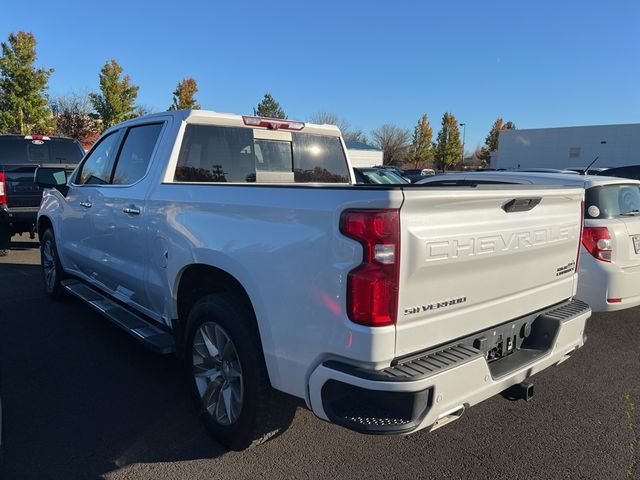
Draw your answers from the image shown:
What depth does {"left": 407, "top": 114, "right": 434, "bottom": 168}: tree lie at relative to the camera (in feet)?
230

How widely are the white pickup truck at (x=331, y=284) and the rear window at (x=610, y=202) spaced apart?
5.79ft

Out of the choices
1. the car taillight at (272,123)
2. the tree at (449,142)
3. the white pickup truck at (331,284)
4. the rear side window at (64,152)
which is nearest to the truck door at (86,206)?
the white pickup truck at (331,284)

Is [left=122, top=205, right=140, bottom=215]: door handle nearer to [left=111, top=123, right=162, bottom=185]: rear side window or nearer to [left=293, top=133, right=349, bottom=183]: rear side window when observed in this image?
[left=111, top=123, right=162, bottom=185]: rear side window

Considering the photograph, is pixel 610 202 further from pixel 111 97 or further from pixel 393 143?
pixel 393 143

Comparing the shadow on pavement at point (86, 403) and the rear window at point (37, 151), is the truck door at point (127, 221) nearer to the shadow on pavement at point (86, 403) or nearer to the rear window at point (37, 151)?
the shadow on pavement at point (86, 403)

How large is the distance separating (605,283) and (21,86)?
2991 cm

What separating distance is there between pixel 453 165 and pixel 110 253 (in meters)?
69.8

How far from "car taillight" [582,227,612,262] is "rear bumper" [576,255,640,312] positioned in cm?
5

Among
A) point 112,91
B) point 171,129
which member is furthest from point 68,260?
point 112,91

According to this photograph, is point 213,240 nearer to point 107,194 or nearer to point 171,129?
point 171,129

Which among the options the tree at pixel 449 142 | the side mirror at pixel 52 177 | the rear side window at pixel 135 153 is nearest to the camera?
the rear side window at pixel 135 153

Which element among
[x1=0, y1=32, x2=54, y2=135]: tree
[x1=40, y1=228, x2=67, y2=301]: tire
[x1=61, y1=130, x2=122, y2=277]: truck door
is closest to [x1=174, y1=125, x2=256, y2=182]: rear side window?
[x1=61, y1=130, x2=122, y2=277]: truck door

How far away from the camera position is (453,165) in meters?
70.1

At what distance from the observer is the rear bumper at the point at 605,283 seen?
15.1 feet
